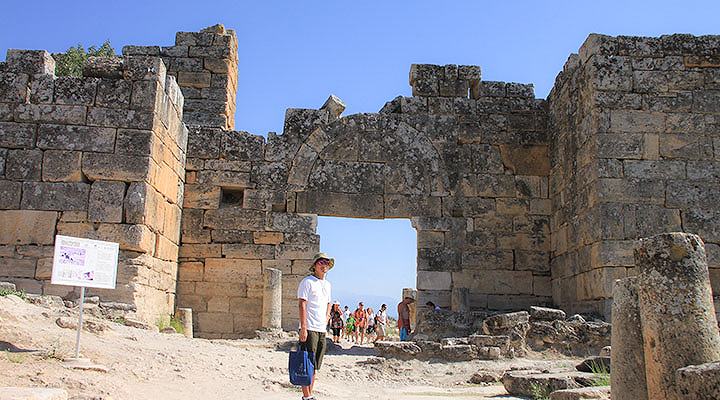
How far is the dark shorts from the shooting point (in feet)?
18.1

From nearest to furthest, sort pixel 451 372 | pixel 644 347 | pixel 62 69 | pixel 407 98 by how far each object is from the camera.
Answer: pixel 644 347 < pixel 451 372 < pixel 407 98 < pixel 62 69

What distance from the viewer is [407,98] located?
11.8 metres

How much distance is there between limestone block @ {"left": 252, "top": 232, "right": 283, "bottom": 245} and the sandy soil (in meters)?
2.47

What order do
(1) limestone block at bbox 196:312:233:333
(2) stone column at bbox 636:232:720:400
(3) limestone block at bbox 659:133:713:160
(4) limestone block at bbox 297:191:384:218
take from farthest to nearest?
(4) limestone block at bbox 297:191:384:218
(1) limestone block at bbox 196:312:233:333
(3) limestone block at bbox 659:133:713:160
(2) stone column at bbox 636:232:720:400

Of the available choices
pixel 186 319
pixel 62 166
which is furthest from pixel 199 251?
pixel 62 166

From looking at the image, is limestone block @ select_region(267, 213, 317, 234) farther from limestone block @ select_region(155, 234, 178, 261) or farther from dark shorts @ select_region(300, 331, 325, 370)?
dark shorts @ select_region(300, 331, 325, 370)

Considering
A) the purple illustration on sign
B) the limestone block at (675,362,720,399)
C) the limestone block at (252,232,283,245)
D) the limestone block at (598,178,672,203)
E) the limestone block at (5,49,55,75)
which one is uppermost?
the limestone block at (5,49,55,75)

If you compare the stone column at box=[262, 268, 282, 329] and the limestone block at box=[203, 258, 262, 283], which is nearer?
the stone column at box=[262, 268, 282, 329]

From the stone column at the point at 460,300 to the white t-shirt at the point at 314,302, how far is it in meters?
5.37

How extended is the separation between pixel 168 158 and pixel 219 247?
1.83m

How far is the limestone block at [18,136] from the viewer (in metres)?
9.22

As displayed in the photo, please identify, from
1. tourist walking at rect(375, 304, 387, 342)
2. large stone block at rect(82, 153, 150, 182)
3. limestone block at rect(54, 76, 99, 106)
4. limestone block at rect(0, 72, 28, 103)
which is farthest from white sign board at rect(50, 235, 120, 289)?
tourist walking at rect(375, 304, 387, 342)

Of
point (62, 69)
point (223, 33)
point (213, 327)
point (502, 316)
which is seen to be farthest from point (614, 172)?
point (62, 69)

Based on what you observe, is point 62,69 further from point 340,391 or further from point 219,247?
point 340,391
